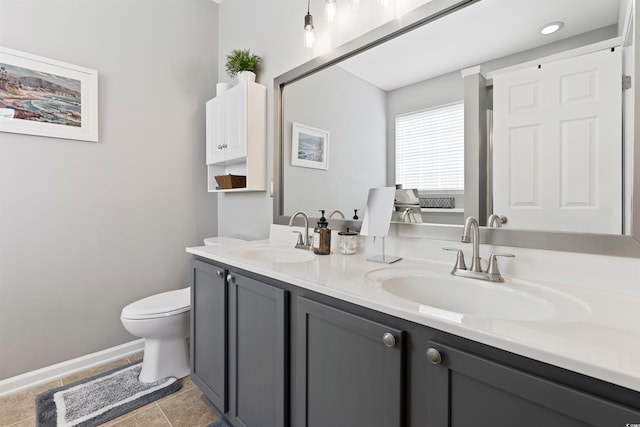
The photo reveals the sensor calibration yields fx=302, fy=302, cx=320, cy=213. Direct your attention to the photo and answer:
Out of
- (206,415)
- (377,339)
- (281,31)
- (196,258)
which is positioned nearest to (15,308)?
(196,258)

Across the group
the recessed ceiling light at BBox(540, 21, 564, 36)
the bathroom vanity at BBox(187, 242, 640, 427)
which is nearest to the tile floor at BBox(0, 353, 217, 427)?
the bathroom vanity at BBox(187, 242, 640, 427)

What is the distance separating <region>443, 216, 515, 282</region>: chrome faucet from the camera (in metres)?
0.98

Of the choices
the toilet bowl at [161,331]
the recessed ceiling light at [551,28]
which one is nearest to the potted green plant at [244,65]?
the toilet bowl at [161,331]

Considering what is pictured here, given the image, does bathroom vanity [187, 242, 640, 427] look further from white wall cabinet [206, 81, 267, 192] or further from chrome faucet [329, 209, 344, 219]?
white wall cabinet [206, 81, 267, 192]

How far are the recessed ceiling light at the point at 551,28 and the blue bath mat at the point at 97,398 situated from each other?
2.40 meters

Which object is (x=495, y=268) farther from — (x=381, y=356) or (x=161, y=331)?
(x=161, y=331)

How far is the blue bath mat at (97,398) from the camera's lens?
1.52 m

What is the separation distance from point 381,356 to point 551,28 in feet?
3.77

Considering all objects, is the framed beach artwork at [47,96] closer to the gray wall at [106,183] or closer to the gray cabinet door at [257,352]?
the gray wall at [106,183]

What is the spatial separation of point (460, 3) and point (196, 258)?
1.67 meters

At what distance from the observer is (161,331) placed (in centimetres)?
176

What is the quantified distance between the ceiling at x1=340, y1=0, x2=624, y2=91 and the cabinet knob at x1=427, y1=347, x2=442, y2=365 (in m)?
1.02

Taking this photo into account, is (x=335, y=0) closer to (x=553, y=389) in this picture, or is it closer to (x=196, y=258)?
(x=196, y=258)

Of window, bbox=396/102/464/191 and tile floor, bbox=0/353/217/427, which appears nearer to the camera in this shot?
window, bbox=396/102/464/191
